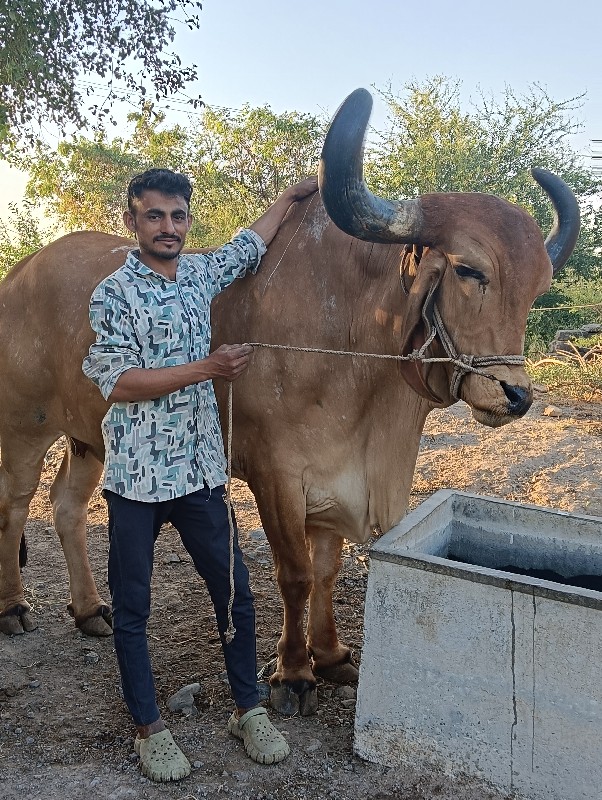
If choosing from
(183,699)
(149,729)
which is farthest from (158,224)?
(183,699)

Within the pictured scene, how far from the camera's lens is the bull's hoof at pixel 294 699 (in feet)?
11.3

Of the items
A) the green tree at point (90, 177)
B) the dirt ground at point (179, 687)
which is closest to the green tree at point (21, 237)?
the green tree at point (90, 177)

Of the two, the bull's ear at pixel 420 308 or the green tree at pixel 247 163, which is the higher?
the green tree at pixel 247 163

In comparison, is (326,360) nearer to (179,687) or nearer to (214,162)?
(179,687)

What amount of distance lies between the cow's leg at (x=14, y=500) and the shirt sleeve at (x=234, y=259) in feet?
5.87

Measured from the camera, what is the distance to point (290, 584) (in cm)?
347

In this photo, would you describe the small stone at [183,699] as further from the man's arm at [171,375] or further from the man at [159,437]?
the man's arm at [171,375]

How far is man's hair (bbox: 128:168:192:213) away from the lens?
2.96 meters

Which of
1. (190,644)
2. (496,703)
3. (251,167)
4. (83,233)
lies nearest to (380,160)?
(251,167)

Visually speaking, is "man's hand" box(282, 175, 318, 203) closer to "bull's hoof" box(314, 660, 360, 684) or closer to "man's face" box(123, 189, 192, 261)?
"man's face" box(123, 189, 192, 261)

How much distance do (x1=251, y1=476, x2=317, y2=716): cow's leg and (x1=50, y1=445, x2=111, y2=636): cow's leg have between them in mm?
1285

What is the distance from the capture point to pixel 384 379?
339cm

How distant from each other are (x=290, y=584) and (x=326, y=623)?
0.44m

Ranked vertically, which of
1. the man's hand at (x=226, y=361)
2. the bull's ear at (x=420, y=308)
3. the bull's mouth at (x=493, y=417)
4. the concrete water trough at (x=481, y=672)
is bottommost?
the concrete water trough at (x=481, y=672)
